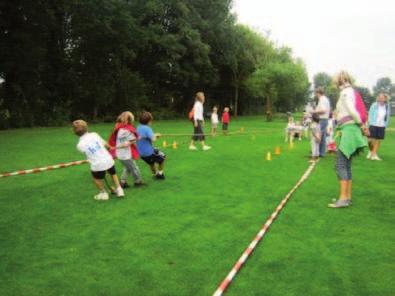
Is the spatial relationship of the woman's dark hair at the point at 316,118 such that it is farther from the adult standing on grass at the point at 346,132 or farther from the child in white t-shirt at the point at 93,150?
the child in white t-shirt at the point at 93,150

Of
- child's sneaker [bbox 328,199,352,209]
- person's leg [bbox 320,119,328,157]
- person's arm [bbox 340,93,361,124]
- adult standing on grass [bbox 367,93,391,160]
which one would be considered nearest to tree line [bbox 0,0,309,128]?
person's leg [bbox 320,119,328,157]

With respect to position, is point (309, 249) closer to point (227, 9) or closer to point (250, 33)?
point (227, 9)

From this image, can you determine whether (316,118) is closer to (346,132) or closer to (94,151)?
(346,132)

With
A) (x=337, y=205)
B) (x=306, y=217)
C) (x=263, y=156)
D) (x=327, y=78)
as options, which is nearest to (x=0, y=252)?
(x=306, y=217)

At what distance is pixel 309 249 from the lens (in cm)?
510

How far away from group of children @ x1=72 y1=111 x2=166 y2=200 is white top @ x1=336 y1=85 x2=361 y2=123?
12.2ft

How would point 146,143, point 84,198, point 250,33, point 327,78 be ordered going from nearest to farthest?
point 84,198 < point 146,143 < point 250,33 < point 327,78

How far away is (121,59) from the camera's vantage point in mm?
41344

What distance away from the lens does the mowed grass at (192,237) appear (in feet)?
13.8

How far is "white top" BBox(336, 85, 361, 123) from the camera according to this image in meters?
6.77

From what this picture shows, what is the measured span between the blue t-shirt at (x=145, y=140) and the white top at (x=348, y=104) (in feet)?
12.6

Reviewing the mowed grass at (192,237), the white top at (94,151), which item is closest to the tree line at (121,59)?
the white top at (94,151)

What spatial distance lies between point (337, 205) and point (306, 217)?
835 millimetres

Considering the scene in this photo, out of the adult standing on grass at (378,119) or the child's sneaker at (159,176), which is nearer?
the child's sneaker at (159,176)
